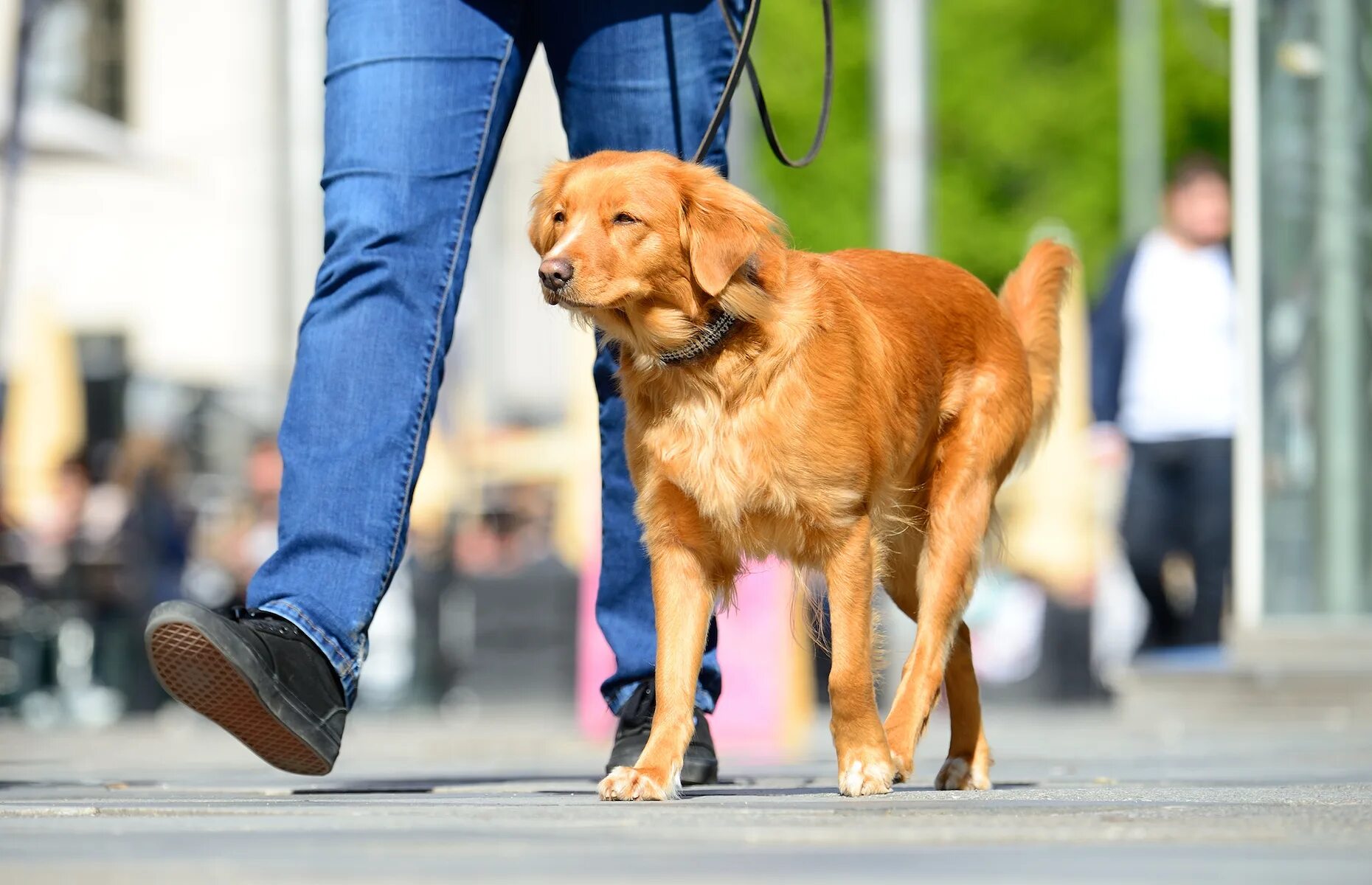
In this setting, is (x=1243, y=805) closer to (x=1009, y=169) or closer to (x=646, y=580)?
(x=646, y=580)

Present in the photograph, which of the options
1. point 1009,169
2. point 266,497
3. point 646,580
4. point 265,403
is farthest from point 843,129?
point 646,580

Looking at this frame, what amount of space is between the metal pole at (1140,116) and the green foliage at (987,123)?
598 millimetres

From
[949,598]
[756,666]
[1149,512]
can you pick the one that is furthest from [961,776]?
[1149,512]

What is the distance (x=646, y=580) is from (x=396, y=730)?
678 cm

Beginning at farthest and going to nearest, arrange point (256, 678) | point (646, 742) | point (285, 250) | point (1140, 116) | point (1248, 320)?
point (1140, 116) < point (285, 250) < point (1248, 320) < point (646, 742) < point (256, 678)

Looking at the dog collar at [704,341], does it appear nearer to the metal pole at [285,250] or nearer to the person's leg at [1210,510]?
the person's leg at [1210,510]

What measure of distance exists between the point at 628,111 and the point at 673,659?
113 centimetres

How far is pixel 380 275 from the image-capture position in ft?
13.2

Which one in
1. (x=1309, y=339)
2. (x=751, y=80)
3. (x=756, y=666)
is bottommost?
(x=756, y=666)

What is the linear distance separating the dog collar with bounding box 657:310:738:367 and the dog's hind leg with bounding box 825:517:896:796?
0.42 m

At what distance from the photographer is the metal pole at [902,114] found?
424 inches

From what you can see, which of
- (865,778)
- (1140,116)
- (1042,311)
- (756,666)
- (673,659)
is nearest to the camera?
(865,778)

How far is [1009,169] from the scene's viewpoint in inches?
1208

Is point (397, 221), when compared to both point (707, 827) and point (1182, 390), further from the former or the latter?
point (1182, 390)
